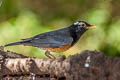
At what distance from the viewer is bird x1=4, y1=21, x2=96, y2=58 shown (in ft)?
13.2

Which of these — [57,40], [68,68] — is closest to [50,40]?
[57,40]

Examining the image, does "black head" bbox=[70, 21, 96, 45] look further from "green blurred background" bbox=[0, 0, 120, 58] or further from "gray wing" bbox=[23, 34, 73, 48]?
"green blurred background" bbox=[0, 0, 120, 58]

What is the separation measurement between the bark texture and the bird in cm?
53

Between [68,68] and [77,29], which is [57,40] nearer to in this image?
[77,29]

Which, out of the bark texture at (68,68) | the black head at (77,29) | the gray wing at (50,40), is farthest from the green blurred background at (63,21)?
the bark texture at (68,68)

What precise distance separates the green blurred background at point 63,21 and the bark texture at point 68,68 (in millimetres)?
2520

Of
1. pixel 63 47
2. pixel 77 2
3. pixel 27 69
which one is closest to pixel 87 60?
pixel 27 69

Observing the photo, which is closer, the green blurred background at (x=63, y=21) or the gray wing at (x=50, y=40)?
the gray wing at (x=50, y=40)

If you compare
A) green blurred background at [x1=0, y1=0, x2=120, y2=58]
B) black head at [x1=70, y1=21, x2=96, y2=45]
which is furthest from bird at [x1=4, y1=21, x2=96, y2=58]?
green blurred background at [x1=0, y1=0, x2=120, y2=58]

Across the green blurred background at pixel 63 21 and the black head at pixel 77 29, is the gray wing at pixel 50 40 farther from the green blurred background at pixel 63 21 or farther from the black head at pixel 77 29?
the green blurred background at pixel 63 21

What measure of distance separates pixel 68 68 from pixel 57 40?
1.22 m

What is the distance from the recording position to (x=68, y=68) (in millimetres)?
2984

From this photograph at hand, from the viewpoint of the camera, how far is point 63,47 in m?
4.02

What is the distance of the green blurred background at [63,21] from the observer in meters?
6.00
